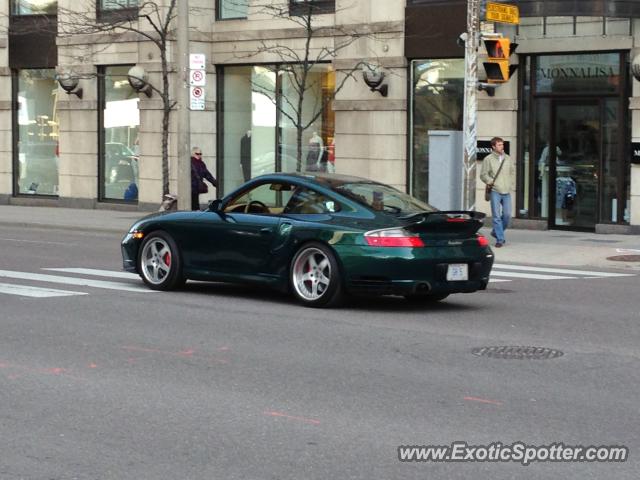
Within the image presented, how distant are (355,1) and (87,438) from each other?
20870 mm

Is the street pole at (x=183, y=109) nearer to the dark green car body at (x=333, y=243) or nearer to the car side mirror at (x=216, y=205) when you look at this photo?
the dark green car body at (x=333, y=243)

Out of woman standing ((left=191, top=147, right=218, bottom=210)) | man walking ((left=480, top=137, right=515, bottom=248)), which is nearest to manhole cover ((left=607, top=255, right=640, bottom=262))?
man walking ((left=480, top=137, right=515, bottom=248))

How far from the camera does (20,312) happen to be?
12641 mm

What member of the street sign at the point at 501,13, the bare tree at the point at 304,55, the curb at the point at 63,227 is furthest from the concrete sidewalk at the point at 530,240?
the bare tree at the point at 304,55

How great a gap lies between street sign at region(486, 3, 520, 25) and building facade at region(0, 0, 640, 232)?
0.93 metres

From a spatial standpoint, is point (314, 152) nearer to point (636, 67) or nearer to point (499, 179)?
point (499, 179)

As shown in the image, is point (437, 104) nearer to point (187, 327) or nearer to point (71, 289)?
point (71, 289)

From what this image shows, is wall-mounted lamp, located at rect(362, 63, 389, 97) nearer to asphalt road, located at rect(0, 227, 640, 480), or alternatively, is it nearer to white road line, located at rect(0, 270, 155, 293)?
white road line, located at rect(0, 270, 155, 293)

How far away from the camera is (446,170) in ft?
69.2

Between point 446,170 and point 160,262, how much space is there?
311 inches

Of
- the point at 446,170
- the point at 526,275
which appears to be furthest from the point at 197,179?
the point at 526,275

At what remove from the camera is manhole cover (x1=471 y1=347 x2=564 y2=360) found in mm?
10117

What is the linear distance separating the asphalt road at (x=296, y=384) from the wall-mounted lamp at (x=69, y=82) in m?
18.1

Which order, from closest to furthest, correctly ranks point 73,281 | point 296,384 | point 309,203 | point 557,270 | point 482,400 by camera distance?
point 482,400
point 296,384
point 309,203
point 73,281
point 557,270
